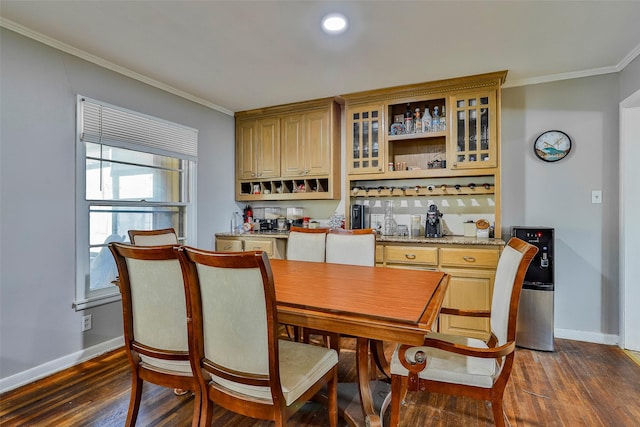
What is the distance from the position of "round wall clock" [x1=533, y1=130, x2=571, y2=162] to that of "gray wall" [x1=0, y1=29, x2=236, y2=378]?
12.7ft

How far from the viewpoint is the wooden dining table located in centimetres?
123

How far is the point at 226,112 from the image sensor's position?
4.19m

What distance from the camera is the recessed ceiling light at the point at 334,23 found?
7.04ft

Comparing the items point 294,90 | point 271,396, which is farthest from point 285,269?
point 294,90

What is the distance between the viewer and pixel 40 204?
241 centimetres

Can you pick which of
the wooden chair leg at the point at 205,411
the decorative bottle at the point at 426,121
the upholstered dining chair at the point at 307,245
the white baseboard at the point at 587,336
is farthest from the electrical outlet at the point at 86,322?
the white baseboard at the point at 587,336

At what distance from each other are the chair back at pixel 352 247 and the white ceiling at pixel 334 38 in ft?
4.65

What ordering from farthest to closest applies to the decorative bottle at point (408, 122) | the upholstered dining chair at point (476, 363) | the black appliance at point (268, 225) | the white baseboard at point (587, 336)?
the black appliance at point (268, 225)
the decorative bottle at point (408, 122)
the white baseboard at point (587, 336)
the upholstered dining chair at point (476, 363)

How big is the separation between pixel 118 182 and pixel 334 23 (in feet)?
7.45

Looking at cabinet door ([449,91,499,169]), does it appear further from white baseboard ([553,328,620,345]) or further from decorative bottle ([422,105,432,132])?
white baseboard ([553,328,620,345])

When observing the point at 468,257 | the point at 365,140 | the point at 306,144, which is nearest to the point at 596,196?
the point at 468,257

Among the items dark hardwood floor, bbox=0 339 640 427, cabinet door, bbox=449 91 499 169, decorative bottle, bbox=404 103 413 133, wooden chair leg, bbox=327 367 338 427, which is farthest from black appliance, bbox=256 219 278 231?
wooden chair leg, bbox=327 367 338 427

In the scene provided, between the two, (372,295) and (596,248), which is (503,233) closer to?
(596,248)

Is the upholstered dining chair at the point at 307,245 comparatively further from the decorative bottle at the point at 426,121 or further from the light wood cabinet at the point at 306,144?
the decorative bottle at the point at 426,121
